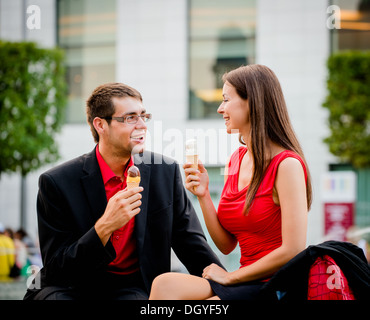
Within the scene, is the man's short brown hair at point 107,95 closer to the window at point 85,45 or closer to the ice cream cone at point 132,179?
the ice cream cone at point 132,179

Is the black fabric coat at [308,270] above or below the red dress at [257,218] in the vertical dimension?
below

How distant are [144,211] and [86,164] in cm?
36

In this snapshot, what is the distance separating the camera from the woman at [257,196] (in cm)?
198

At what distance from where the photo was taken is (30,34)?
13.9 meters

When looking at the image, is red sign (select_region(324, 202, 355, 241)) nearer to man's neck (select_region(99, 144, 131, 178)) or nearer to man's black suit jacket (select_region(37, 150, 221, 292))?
man's black suit jacket (select_region(37, 150, 221, 292))

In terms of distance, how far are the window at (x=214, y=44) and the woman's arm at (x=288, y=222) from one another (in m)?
10.5

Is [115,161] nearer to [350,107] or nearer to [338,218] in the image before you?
[338,218]

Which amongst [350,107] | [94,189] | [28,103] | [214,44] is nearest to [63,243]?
[94,189]

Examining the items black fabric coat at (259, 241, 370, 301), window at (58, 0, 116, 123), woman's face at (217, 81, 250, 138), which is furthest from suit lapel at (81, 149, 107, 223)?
window at (58, 0, 116, 123)

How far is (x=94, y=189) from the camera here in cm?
240

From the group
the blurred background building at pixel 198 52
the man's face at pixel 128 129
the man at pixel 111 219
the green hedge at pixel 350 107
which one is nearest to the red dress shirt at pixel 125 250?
the man at pixel 111 219

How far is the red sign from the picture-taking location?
31.8 feet

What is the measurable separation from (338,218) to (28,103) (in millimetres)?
6587

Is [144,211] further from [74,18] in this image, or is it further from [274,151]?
[74,18]
